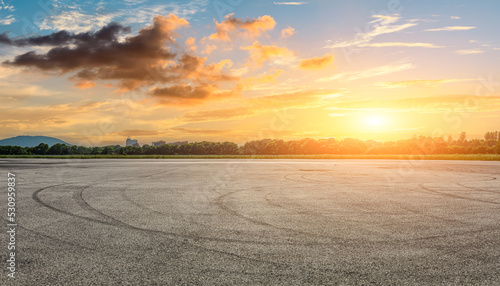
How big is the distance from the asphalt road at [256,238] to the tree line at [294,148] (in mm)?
33721

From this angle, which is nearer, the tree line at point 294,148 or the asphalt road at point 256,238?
the asphalt road at point 256,238

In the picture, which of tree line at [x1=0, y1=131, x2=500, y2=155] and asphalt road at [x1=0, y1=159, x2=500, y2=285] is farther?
tree line at [x1=0, y1=131, x2=500, y2=155]

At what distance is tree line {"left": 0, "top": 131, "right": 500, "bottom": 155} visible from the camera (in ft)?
141

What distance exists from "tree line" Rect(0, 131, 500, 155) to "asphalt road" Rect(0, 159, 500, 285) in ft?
111

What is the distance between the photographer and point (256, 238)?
21.0 feet

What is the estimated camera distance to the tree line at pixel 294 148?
43.0m

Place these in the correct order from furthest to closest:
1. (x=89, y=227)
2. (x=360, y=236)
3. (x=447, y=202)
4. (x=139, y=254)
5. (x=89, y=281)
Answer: (x=447, y=202) → (x=89, y=227) → (x=360, y=236) → (x=139, y=254) → (x=89, y=281)

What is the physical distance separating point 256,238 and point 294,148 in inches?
1711

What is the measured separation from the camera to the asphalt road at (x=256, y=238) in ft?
15.7

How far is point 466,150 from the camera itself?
42.9 meters

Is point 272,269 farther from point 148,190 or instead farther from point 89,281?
point 148,190

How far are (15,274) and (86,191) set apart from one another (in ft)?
26.3

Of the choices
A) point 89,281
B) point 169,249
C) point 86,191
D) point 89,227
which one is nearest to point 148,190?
point 86,191

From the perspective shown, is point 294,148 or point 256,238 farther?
point 294,148
